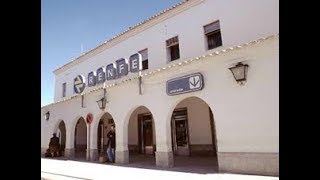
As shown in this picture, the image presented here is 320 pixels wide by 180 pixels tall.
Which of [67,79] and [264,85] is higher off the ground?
[67,79]

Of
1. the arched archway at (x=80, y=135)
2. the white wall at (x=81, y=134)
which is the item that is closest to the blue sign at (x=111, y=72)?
the arched archway at (x=80, y=135)

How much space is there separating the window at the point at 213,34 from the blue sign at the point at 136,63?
366 centimetres

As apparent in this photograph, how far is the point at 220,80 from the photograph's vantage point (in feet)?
33.6

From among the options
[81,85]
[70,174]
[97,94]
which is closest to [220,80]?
[70,174]

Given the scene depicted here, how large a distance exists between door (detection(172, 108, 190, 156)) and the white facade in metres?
0.45

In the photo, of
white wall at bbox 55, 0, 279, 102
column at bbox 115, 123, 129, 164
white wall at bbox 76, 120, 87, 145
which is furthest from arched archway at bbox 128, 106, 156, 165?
white wall at bbox 76, 120, 87, 145

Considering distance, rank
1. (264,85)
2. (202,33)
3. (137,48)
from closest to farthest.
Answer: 1. (264,85)
2. (202,33)
3. (137,48)

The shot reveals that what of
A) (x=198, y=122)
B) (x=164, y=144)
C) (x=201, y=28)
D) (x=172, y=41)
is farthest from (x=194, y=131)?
(x=201, y=28)

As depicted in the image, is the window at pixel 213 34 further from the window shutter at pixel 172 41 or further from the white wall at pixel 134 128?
the white wall at pixel 134 128

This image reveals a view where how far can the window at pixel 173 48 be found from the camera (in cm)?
1570

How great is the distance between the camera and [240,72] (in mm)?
9531
